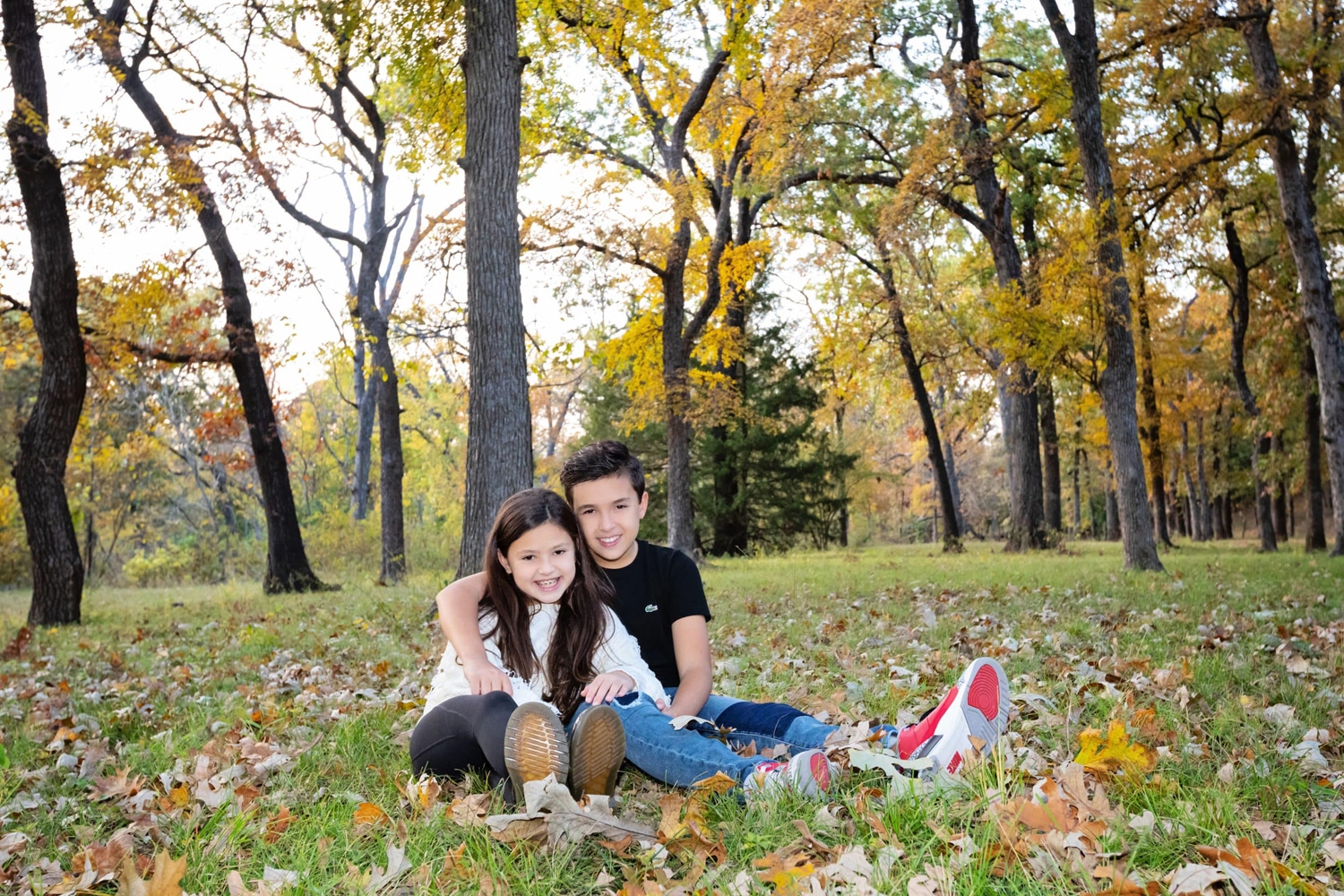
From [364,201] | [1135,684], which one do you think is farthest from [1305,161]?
[364,201]

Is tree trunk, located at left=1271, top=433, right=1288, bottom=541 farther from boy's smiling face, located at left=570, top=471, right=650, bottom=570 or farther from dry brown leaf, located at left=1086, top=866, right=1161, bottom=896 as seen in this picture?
dry brown leaf, located at left=1086, top=866, right=1161, bottom=896

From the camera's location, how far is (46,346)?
1123 cm

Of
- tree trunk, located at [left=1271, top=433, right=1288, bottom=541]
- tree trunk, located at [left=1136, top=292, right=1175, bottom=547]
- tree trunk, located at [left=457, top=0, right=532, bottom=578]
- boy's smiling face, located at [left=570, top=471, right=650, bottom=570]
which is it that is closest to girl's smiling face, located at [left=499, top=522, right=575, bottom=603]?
boy's smiling face, located at [left=570, top=471, right=650, bottom=570]

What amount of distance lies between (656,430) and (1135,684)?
20.8 meters

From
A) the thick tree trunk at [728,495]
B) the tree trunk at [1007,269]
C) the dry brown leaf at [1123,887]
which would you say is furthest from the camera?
the thick tree trunk at [728,495]

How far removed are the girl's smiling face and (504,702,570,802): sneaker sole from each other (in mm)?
680

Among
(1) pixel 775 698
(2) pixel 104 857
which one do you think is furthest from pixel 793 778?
(1) pixel 775 698

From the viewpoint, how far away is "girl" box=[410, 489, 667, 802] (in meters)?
3.26

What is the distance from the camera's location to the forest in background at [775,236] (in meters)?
12.7

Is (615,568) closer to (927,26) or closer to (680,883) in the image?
(680,883)

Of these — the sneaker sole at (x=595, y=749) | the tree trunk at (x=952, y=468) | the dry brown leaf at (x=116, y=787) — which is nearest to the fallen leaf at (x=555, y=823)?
the sneaker sole at (x=595, y=749)

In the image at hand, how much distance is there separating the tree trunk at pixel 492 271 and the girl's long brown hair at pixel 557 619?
4.48 meters

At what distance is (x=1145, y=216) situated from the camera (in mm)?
17906

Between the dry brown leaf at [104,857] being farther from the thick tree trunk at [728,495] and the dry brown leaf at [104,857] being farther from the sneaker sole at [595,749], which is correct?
the thick tree trunk at [728,495]
